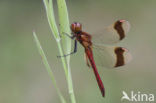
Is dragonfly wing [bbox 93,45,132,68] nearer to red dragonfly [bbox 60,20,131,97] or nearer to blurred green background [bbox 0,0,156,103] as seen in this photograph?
red dragonfly [bbox 60,20,131,97]

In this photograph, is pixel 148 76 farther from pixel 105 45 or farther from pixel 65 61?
→ pixel 65 61

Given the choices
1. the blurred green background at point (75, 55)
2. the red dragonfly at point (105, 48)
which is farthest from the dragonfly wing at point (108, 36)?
the blurred green background at point (75, 55)

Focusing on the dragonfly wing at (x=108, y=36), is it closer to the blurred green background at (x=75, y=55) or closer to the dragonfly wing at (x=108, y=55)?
the dragonfly wing at (x=108, y=55)

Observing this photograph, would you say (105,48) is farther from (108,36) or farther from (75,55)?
(75,55)

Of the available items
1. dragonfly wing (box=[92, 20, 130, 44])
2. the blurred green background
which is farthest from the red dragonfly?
the blurred green background

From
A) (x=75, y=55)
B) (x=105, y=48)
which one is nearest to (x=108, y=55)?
(x=105, y=48)

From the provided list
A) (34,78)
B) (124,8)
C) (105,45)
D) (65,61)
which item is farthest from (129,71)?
(65,61)
